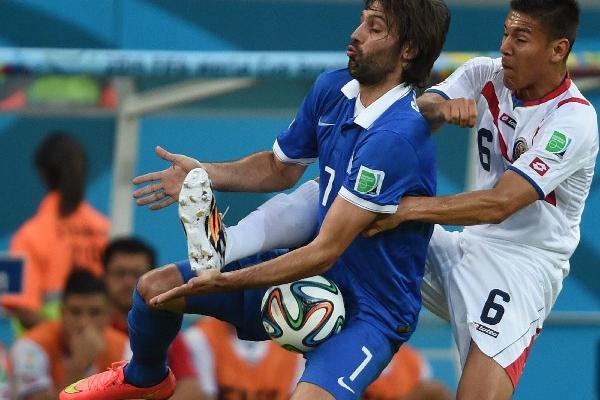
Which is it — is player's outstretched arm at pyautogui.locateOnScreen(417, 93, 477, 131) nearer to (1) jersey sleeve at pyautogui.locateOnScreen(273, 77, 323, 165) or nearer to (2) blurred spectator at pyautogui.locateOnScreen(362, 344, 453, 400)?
(1) jersey sleeve at pyautogui.locateOnScreen(273, 77, 323, 165)

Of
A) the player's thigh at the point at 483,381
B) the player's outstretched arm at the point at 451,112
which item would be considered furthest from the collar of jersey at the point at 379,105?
the player's thigh at the point at 483,381

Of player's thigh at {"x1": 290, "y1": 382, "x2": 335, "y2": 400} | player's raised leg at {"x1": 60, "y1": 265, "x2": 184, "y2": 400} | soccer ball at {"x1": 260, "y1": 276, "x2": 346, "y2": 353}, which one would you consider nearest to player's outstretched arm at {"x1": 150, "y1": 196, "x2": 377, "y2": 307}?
soccer ball at {"x1": 260, "y1": 276, "x2": 346, "y2": 353}

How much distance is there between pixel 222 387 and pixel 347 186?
2.56 meters

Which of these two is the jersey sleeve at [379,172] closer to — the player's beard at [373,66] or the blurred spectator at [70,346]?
the player's beard at [373,66]

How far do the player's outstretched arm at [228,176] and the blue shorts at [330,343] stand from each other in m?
0.29

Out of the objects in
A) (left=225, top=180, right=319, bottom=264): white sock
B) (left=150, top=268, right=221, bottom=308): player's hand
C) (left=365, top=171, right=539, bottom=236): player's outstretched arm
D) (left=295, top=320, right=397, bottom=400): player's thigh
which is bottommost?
(left=295, top=320, right=397, bottom=400): player's thigh

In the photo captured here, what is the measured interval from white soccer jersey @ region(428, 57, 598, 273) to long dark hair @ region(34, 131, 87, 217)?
2.95 metres

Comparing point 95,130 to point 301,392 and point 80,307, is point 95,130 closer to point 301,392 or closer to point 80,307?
point 80,307

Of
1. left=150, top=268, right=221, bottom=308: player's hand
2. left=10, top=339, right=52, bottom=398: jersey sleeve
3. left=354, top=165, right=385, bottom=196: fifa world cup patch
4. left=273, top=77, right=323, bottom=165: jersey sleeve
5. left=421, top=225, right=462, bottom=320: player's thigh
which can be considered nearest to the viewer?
left=150, top=268, right=221, bottom=308: player's hand

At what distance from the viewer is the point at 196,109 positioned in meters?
8.80

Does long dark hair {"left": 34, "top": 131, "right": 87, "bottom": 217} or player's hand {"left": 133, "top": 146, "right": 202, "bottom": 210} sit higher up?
player's hand {"left": 133, "top": 146, "right": 202, "bottom": 210}

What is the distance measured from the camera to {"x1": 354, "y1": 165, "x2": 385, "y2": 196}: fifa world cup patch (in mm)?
5637

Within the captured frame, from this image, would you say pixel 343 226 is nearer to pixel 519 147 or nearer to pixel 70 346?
pixel 519 147

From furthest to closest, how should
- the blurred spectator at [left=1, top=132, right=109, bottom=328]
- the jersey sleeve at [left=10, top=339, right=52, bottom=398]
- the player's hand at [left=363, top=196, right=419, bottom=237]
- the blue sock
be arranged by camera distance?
the blurred spectator at [left=1, top=132, right=109, bottom=328], the jersey sleeve at [left=10, top=339, right=52, bottom=398], the blue sock, the player's hand at [left=363, top=196, right=419, bottom=237]
